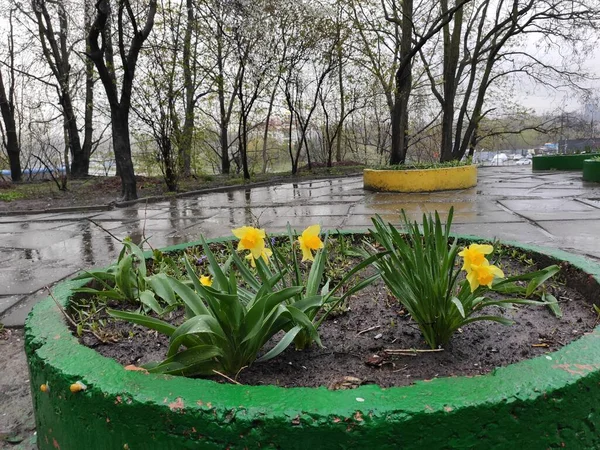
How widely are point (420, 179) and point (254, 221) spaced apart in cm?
438

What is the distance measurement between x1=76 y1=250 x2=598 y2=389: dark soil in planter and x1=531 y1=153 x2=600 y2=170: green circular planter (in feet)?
52.0

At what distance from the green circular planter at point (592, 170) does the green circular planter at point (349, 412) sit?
1072cm

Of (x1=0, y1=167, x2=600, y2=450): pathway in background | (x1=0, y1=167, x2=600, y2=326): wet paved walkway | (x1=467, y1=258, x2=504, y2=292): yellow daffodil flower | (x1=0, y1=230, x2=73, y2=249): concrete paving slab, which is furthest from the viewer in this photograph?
(x1=0, y1=230, x2=73, y2=249): concrete paving slab

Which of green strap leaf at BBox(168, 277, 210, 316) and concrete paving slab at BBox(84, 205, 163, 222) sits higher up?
green strap leaf at BBox(168, 277, 210, 316)

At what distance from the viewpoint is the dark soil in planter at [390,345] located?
3.77ft

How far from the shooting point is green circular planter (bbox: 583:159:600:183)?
388 inches

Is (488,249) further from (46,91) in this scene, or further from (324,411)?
(46,91)

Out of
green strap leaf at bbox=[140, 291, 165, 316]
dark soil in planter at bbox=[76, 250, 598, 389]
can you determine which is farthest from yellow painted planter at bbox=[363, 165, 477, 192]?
green strap leaf at bbox=[140, 291, 165, 316]

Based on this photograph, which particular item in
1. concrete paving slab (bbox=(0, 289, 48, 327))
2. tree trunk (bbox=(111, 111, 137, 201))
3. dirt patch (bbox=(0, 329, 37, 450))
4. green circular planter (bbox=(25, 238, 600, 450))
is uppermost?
tree trunk (bbox=(111, 111, 137, 201))

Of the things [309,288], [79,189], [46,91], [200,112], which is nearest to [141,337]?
[309,288]

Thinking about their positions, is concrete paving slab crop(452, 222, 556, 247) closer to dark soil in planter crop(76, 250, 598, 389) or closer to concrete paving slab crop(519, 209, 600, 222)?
concrete paving slab crop(519, 209, 600, 222)

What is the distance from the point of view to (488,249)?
1.16 m

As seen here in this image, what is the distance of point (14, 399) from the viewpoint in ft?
5.86

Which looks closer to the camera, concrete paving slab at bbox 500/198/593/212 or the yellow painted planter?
concrete paving slab at bbox 500/198/593/212
